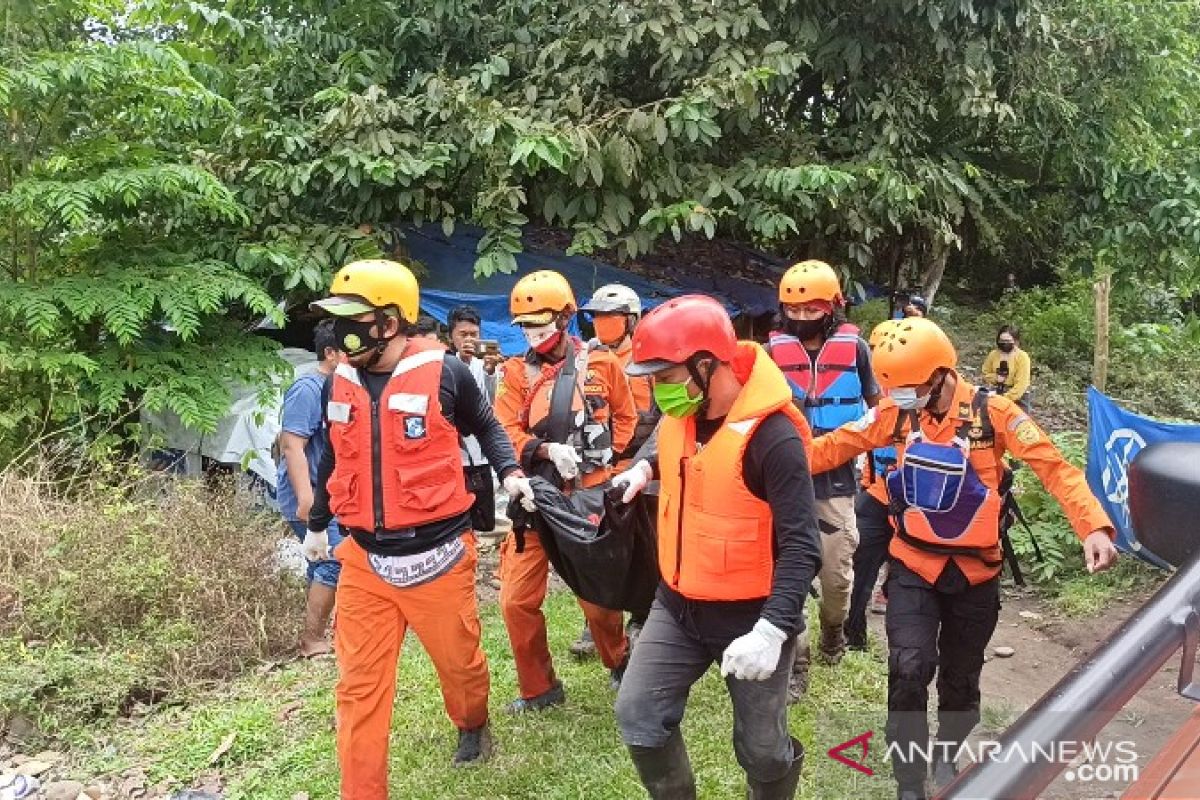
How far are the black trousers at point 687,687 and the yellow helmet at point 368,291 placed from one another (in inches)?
60.5

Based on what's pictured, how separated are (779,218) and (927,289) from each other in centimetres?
358

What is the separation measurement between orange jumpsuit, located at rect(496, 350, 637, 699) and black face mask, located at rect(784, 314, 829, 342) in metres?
1.01

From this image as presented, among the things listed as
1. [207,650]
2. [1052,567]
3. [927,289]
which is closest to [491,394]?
[207,650]

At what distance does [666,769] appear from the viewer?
3.03 metres

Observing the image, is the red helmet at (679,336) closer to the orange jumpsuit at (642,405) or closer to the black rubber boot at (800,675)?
the orange jumpsuit at (642,405)

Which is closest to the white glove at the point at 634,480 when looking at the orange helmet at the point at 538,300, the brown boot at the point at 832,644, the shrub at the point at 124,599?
the orange helmet at the point at 538,300

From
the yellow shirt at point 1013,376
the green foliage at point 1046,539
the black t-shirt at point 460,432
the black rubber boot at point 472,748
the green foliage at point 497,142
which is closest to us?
the black t-shirt at point 460,432

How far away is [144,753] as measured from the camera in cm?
438

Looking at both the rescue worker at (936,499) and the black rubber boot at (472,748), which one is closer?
the rescue worker at (936,499)

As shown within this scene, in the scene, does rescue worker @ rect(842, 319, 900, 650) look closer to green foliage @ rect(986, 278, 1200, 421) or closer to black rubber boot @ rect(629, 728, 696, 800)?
black rubber boot @ rect(629, 728, 696, 800)

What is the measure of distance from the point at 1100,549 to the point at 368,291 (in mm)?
2702

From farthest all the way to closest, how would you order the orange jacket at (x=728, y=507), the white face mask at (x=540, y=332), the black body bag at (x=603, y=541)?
the white face mask at (x=540, y=332) → the black body bag at (x=603, y=541) → the orange jacket at (x=728, y=507)

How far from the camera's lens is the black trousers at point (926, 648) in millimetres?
3514

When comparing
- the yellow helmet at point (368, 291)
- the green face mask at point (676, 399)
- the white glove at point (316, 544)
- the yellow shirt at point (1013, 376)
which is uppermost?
the yellow helmet at point (368, 291)
